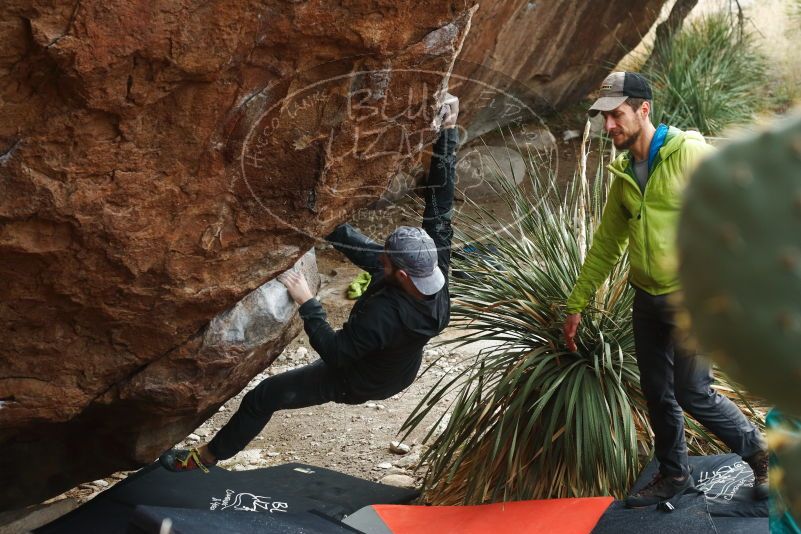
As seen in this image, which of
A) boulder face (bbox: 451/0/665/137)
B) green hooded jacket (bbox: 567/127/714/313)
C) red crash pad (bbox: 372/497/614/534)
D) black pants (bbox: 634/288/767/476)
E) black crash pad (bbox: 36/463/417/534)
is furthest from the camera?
boulder face (bbox: 451/0/665/137)

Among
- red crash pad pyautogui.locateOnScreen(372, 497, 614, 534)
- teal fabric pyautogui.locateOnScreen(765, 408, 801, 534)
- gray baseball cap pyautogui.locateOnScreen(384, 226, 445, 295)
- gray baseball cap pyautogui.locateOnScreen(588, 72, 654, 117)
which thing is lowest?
red crash pad pyautogui.locateOnScreen(372, 497, 614, 534)

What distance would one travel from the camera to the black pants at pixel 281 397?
15.4ft

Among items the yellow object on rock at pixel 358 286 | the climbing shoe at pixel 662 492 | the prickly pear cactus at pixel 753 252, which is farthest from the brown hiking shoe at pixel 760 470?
the yellow object on rock at pixel 358 286

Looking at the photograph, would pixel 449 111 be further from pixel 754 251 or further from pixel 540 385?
pixel 754 251

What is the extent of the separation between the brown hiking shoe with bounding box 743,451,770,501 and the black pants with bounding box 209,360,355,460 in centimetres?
175

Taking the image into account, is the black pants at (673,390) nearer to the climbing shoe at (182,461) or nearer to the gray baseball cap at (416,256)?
the gray baseball cap at (416,256)

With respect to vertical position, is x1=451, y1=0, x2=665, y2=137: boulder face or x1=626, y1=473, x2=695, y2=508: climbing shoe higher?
x1=451, y1=0, x2=665, y2=137: boulder face

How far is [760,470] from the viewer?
4156 mm

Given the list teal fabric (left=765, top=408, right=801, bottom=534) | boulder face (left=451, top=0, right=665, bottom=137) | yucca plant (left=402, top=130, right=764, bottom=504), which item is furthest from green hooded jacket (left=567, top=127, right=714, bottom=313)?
boulder face (left=451, top=0, right=665, bottom=137)

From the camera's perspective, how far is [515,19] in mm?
8969

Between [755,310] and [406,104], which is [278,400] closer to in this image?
[406,104]

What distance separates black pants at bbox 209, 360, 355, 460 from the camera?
4703 millimetres

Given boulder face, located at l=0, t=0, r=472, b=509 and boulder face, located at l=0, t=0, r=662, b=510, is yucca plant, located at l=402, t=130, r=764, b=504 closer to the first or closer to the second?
boulder face, located at l=0, t=0, r=662, b=510

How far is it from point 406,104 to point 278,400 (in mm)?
1564
